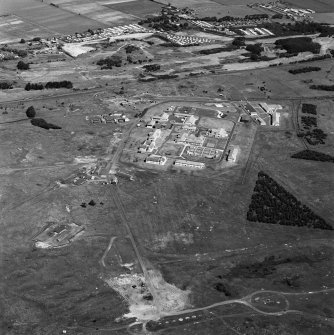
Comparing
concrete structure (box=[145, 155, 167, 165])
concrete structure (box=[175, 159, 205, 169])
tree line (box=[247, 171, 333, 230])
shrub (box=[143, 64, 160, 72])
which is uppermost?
tree line (box=[247, 171, 333, 230])

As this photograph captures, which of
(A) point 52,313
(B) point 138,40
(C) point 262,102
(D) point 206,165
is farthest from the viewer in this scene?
(B) point 138,40

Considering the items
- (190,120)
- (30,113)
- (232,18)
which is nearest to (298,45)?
(232,18)

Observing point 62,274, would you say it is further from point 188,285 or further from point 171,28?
point 171,28

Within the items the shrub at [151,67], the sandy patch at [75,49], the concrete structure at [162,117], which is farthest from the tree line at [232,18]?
the concrete structure at [162,117]

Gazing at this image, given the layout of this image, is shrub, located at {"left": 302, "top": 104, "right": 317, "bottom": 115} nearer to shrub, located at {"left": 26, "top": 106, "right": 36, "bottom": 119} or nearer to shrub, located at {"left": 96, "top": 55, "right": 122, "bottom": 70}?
shrub, located at {"left": 96, "top": 55, "right": 122, "bottom": 70}

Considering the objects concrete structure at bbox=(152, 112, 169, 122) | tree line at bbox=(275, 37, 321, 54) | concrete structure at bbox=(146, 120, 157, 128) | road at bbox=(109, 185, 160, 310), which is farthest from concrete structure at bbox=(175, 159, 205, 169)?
tree line at bbox=(275, 37, 321, 54)

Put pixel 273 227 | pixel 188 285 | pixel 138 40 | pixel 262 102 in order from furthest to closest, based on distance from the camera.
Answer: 1. pixel 138 40
2. pixel 262 102
3. pixel 273 227
4. pixel 188 285

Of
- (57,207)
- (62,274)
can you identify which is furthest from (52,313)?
(57,207)
